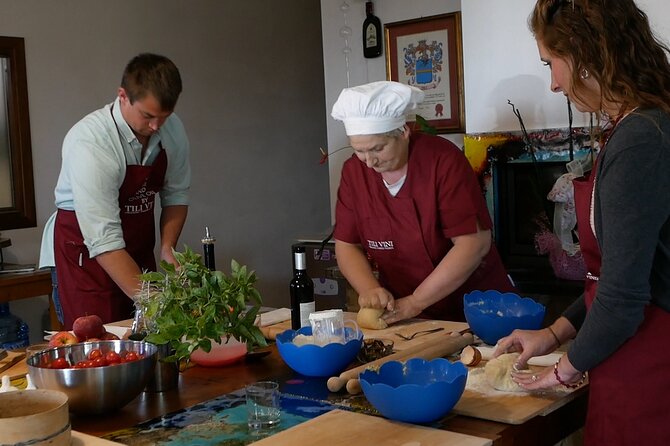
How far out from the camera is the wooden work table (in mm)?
1468

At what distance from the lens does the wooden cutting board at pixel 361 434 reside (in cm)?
138

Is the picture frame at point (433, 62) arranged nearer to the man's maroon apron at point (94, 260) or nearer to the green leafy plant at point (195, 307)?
the man's maroon apron at point (94, 260)

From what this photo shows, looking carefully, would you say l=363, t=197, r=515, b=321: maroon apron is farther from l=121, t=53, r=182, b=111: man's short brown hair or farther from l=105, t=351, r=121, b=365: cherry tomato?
l=105, t=351, r=121, b=365: cherry tomato

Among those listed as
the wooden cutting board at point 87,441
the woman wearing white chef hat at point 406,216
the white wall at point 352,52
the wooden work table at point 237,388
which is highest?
the white wall at point 352,52

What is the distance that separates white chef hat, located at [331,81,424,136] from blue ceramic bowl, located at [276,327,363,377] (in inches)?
29.3

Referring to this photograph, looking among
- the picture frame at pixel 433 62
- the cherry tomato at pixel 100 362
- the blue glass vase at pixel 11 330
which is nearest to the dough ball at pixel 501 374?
the cherry tomato at pixel 100 362

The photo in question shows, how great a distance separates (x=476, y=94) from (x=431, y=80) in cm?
61

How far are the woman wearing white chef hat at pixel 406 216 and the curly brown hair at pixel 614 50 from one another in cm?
95

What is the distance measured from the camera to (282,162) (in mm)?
5875

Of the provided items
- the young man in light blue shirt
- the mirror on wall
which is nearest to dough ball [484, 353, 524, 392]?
the young man in light blue shirt

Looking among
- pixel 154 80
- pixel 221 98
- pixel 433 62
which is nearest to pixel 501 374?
pixel 154 80

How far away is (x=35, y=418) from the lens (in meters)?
1.27

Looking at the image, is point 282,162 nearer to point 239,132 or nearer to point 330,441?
point 239,132

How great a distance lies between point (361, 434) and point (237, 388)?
16.8 inches
